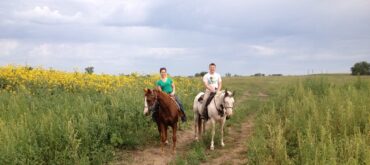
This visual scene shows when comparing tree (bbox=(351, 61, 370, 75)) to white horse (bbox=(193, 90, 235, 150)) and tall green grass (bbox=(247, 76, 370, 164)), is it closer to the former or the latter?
tall green grass (bbox=(247, 76, 370, 164))

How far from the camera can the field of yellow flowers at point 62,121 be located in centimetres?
894

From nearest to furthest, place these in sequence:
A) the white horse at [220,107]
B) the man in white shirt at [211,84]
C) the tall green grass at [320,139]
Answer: the tall green grass at [320,139]
the white horse at [220,107]
the man in white shirt at [211,84]

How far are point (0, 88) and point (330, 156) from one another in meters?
13.3

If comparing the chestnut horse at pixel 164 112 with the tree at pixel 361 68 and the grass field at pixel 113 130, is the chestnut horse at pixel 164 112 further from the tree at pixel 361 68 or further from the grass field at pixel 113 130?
the tree at pixel 361 68

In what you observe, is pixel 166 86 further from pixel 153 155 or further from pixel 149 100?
pixel 153 155

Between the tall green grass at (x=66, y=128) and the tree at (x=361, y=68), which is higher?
the tree at (x=361, y=68)

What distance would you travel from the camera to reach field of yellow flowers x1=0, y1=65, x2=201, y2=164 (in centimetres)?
894

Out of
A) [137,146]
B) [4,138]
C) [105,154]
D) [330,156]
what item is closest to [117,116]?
[137,146]

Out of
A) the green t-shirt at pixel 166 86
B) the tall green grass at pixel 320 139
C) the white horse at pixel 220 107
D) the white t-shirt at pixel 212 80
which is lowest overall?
the tall green grass at pixel 320 139

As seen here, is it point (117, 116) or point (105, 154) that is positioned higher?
point (117, 116)

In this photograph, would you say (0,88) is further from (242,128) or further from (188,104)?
(242,128)

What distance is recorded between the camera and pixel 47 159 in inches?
353

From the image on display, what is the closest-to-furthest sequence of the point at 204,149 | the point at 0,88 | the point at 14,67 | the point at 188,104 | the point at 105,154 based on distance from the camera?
the point at 105,154 → the point at 204,149 → the point at 0,88 → the point at 14,67 → the point at 188,104

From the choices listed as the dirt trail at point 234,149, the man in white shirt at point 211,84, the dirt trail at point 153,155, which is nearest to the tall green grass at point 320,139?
the dirt trail at point 234,149
